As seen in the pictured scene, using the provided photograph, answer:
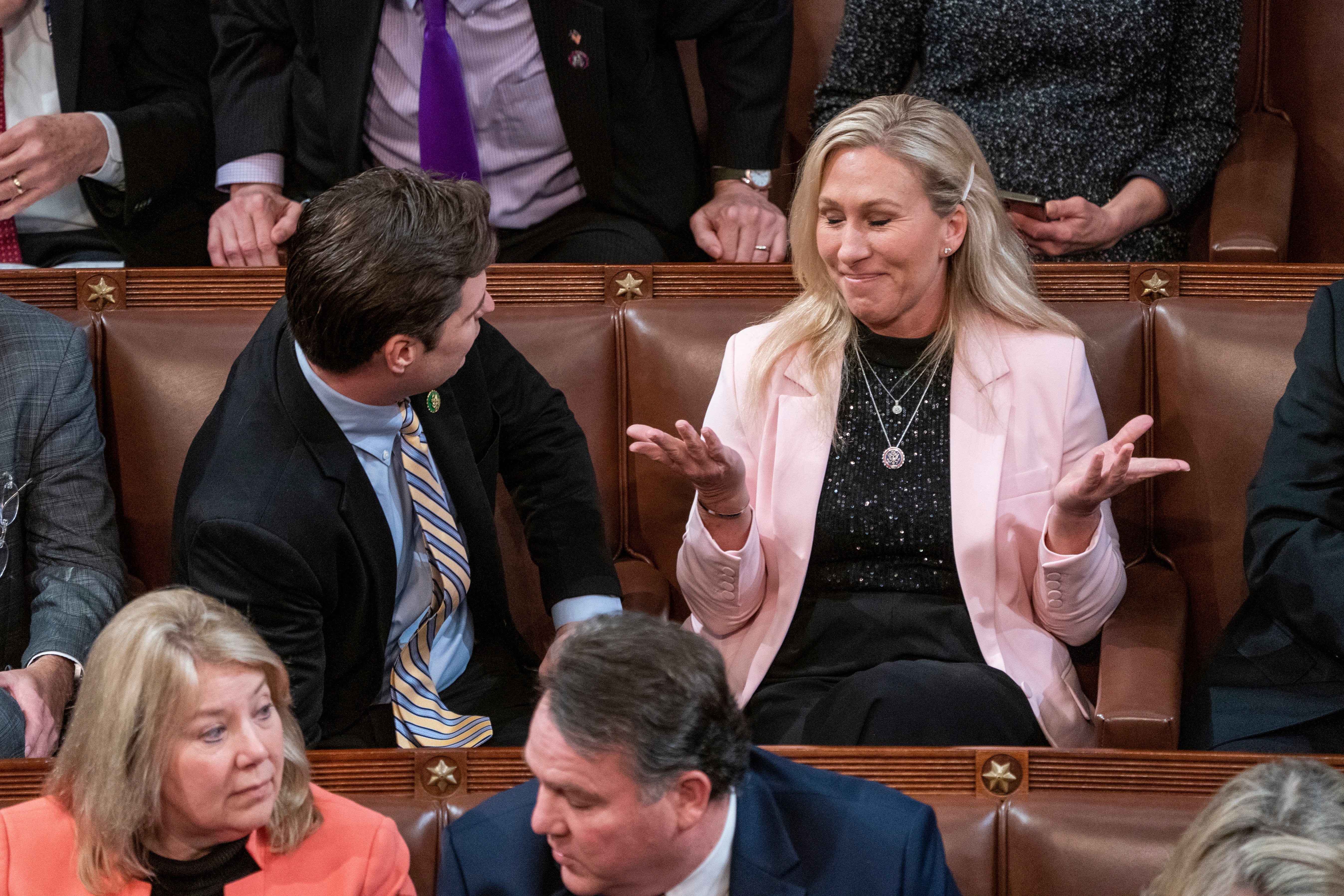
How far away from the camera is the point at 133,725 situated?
47.8 inches

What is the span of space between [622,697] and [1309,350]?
104 cm

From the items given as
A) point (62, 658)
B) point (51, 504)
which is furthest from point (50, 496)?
point (62, 658)

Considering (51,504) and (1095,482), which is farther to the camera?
(51,504)

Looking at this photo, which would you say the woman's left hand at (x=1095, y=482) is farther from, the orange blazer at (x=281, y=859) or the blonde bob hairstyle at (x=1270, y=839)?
the orange blazer at (x=281, y=859)

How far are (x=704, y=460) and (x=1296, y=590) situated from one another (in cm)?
67

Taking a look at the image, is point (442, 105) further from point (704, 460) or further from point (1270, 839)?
point (1270, 839)

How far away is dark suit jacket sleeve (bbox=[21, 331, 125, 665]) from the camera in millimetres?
1754

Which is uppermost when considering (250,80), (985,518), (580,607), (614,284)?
(250,80)

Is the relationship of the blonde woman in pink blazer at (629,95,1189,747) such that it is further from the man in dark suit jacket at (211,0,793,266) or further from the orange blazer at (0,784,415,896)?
the orange blazer at (0,784,415,896)

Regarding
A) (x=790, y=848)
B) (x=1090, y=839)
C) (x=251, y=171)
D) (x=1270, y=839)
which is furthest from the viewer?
(x=251, y=171)

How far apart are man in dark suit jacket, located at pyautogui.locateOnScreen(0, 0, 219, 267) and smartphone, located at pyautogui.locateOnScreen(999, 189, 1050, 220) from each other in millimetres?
1319

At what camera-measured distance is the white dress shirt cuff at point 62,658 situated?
1686 millimetres

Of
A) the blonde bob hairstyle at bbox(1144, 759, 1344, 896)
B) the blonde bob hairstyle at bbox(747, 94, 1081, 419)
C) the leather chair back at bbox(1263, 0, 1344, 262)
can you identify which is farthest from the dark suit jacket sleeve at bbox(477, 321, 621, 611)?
the leather chair back at bbox(1263, 0, 1344, 262)

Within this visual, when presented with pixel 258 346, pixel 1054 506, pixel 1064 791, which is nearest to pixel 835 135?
pixel 1054 506
